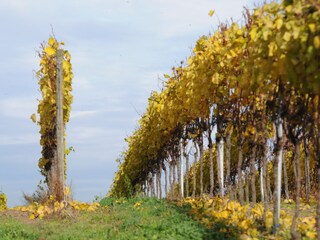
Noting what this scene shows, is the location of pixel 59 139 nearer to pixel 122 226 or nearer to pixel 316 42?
pixel 122 226

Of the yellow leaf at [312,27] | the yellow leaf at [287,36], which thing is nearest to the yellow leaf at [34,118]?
the yellow leaf at [287,36]

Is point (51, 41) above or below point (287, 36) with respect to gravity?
above

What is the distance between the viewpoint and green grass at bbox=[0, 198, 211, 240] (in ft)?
34.5

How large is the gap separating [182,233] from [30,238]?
3.44m

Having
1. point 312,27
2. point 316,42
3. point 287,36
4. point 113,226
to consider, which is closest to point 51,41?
point 113,226

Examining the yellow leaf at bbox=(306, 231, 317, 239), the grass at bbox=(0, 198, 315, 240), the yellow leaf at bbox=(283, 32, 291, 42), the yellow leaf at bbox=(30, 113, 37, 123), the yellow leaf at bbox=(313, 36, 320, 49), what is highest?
the yellow leaf at bbox=(30, 113, 37, 123)

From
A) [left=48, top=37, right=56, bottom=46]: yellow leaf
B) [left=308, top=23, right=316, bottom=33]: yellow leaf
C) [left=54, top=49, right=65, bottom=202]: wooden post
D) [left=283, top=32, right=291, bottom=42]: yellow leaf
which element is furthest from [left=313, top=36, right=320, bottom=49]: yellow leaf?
[left=48, top=37, right=56, bottom=46]: yellow leaf

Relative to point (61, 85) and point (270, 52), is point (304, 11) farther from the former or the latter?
point (61, 85)

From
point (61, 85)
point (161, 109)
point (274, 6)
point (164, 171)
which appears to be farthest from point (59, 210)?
point (164, 171)

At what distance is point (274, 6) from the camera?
27.5 ft

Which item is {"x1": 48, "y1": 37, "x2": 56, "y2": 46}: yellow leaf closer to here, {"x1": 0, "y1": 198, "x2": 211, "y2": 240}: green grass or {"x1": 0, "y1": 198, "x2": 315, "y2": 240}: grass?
{"x1": 0, "y1": 198, "x2": 315, "y2": 240}: grass

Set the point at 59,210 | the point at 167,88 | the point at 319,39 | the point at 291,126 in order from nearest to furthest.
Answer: the point at 319,39
the point at 291,126
the point at 59,210
the point at 167,88

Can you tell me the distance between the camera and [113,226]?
41.1 ft

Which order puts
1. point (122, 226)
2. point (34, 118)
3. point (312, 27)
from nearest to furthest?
1. point (312, 27)
2. point (122, 226)
3. point (34, 118)
